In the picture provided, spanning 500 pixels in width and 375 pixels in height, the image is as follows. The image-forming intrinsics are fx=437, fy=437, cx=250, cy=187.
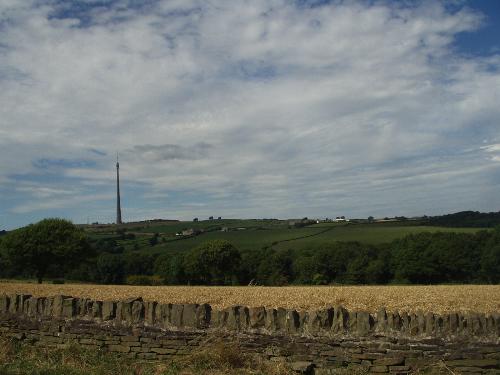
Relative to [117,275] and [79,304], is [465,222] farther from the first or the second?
[79,304]

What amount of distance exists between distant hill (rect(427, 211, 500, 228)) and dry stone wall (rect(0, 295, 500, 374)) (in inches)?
3333

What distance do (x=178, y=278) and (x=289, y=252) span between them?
1904 cm

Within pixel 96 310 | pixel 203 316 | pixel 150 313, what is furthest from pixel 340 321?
pixel 96 310

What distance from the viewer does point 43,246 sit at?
149ft

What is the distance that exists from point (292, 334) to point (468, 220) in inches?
3663

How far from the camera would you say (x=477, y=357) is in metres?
6.78

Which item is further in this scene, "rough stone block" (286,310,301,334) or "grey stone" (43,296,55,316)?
"grey stone" (43,296,55,316)

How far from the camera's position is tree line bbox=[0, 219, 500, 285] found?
153 ft

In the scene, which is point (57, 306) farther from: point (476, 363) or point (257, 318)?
point (476, 363)

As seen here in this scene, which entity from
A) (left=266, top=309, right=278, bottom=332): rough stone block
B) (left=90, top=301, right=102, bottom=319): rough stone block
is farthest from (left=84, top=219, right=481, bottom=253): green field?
(left=266, top=309, right=278, bottom=332): rough stone block

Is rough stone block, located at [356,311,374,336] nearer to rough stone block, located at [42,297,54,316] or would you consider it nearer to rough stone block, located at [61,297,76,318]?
rough stone block, located at [61,297,76,318]

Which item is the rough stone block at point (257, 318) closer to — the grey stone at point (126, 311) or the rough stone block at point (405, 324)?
the grey stone at point (126, 311)

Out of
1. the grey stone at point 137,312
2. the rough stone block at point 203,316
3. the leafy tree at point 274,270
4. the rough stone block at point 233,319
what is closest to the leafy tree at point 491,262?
the leafy tree at point 274,270

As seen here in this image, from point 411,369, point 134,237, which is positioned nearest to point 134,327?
point 411,369
